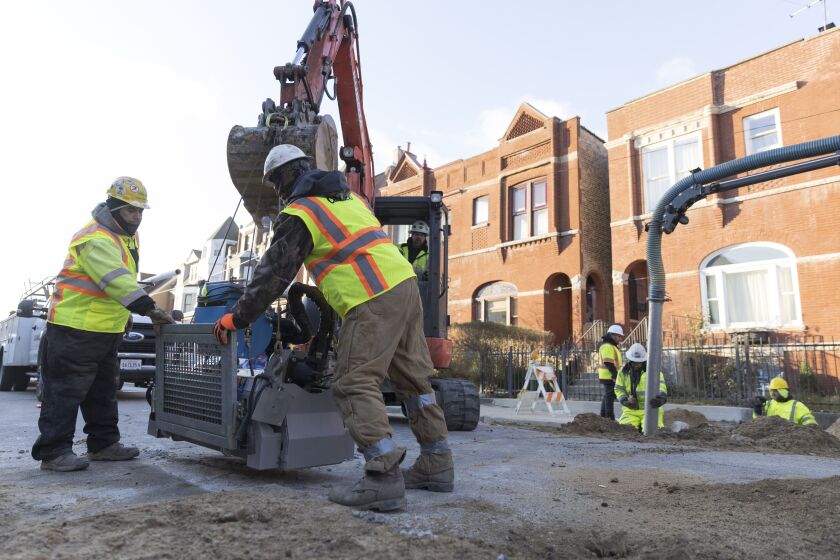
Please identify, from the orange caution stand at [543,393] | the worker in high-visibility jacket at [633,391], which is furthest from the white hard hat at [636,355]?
the orange caution stand at [543,393]

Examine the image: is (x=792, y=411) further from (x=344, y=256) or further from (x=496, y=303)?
(x=496, y=303)

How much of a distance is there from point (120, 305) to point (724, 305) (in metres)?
15.7

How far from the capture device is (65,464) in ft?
12.1

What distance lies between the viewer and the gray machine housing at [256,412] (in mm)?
3217

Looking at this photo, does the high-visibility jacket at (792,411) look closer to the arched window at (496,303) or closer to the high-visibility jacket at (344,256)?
the high-visibility jacket at (344,256)

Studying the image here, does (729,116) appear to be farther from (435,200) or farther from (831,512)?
(831,512)

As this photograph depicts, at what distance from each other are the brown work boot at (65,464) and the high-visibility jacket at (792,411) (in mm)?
8046

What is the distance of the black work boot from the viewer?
2.75m

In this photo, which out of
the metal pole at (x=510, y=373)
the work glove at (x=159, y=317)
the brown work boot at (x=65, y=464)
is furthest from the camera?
the metal pole at (x=510, y=373)

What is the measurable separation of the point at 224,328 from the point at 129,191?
161 centimetres

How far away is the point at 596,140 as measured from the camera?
21172mm

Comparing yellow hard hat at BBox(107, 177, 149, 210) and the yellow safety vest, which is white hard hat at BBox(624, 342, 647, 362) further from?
yellow hard hat at BBox(107, 177, 149, 210)

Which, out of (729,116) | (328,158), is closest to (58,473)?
(328,158)

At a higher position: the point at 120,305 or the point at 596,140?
the point at 596,140
